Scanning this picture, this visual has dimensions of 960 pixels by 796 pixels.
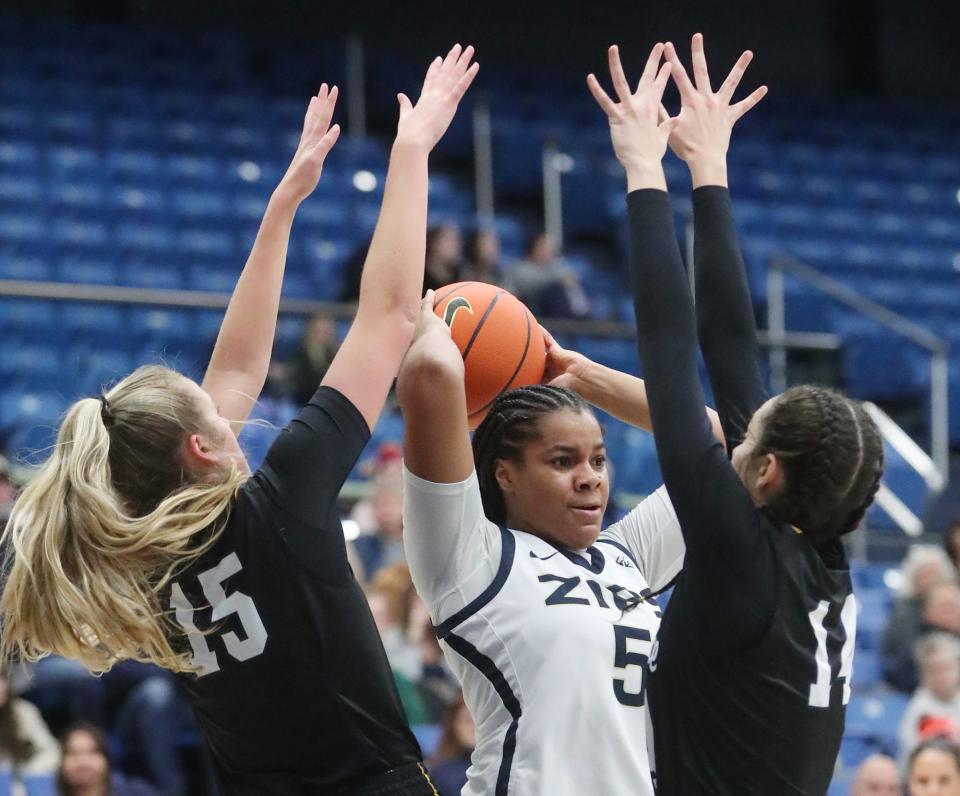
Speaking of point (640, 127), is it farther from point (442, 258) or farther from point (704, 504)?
point (442, 258)

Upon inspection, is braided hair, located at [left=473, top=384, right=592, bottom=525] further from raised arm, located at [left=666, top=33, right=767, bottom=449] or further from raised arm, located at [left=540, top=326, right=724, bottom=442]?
raised arm, located at [left=666, top=33, right=767, bottom=449]

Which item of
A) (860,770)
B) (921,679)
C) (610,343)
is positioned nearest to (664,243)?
(860,770)

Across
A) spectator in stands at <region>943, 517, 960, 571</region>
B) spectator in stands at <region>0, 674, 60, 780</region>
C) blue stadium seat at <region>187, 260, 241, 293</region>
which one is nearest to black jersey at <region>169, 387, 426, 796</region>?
spectator in stands at <region>0, 674, 60, 780</region>

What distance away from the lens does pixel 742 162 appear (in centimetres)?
1386

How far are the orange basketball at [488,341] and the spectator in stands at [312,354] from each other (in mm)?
4272

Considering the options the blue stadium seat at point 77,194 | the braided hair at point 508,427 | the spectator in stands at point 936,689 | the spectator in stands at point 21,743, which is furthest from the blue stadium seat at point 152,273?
the braided hair at point 508,427

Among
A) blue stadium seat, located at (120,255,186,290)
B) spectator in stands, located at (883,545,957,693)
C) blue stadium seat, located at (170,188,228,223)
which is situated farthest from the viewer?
blue stadium seat, located at (170,188,228,223)

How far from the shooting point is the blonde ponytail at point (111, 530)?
98.3 inches

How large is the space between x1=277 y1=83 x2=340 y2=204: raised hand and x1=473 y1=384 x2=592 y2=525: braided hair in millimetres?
571

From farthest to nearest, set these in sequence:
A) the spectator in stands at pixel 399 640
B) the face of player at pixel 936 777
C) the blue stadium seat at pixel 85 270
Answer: the blue stadium seat at pixel 85 270
the spectator in stands at pixel 399 640
the face of player at pixel 936 777

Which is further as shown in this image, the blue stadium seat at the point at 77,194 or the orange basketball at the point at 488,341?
the blue stadium seat at the point at 77,194

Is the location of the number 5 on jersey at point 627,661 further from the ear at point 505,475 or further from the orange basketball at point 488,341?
the orange basketball at point 488,341

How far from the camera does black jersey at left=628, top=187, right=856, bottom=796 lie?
2.47 meters

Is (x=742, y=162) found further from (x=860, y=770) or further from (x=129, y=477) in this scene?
(x=129, y=477)
